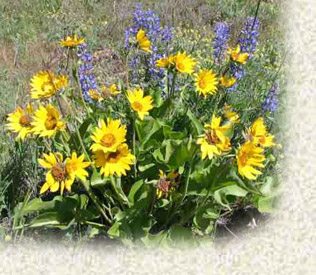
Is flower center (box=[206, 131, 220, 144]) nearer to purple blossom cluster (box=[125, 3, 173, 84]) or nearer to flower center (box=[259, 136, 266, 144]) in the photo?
flower center (box=[259, 136, 266, 144])

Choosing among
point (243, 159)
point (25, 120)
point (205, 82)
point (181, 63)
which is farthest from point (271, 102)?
point (25, 120)

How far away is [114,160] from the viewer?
165 cm

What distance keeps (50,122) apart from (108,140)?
0.25 meters

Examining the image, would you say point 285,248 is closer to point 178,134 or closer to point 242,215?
point 242,215

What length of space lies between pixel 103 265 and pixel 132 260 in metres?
0.14

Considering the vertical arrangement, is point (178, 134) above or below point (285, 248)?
above

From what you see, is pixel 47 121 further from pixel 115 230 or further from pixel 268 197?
pixel 268 197

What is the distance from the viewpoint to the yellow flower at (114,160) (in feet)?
5.34

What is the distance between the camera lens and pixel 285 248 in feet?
6.66

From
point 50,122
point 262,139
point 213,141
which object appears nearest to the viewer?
point 213,141

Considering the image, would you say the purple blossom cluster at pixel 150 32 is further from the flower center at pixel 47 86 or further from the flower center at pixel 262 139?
the flower center at pixel 262 139

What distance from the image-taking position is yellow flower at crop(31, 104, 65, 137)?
5.49ft

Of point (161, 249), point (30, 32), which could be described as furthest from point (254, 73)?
point (30, 32)

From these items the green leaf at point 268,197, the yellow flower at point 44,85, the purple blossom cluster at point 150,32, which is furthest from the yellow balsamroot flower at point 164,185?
the purple blossom cluster at point 150,32
